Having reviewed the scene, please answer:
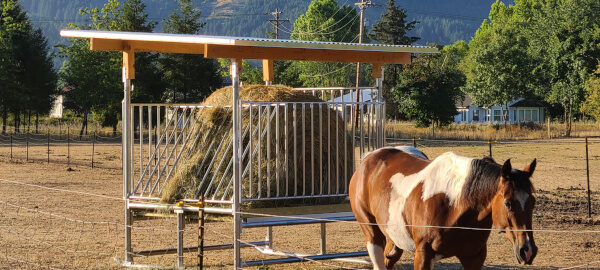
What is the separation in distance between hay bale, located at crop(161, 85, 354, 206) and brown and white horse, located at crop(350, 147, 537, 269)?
186cm

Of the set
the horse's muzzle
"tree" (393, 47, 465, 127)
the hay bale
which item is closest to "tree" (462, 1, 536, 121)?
"tree" (393, 47, 465, 127)

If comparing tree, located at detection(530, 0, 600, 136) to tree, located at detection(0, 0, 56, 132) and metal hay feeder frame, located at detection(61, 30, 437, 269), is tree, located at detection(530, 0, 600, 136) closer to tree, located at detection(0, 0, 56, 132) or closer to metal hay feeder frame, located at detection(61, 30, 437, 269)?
tree, located at detection(0, 0, 56, 132)

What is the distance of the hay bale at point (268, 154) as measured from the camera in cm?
900

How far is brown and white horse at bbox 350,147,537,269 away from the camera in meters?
5.33

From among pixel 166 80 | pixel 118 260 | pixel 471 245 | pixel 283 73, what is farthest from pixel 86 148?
pixel 471 245

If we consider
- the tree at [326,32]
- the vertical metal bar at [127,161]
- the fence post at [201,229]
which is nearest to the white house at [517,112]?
the tree at [326,32]

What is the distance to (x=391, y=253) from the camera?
7203 mm

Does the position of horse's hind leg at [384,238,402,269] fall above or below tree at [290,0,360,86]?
below

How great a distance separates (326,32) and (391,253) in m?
77.9

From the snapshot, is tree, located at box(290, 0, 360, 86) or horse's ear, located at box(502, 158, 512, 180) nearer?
horse's ear, located at box(502, 158, 512, 180)

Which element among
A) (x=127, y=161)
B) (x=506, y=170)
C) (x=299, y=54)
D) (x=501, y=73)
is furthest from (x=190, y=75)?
(x=506, y=170)

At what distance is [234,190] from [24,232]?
18.6 ft

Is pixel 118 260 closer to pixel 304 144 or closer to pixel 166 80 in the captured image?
pixel 304 144

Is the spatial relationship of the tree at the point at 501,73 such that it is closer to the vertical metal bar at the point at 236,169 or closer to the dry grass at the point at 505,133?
the dry grass at the point at 505,133
